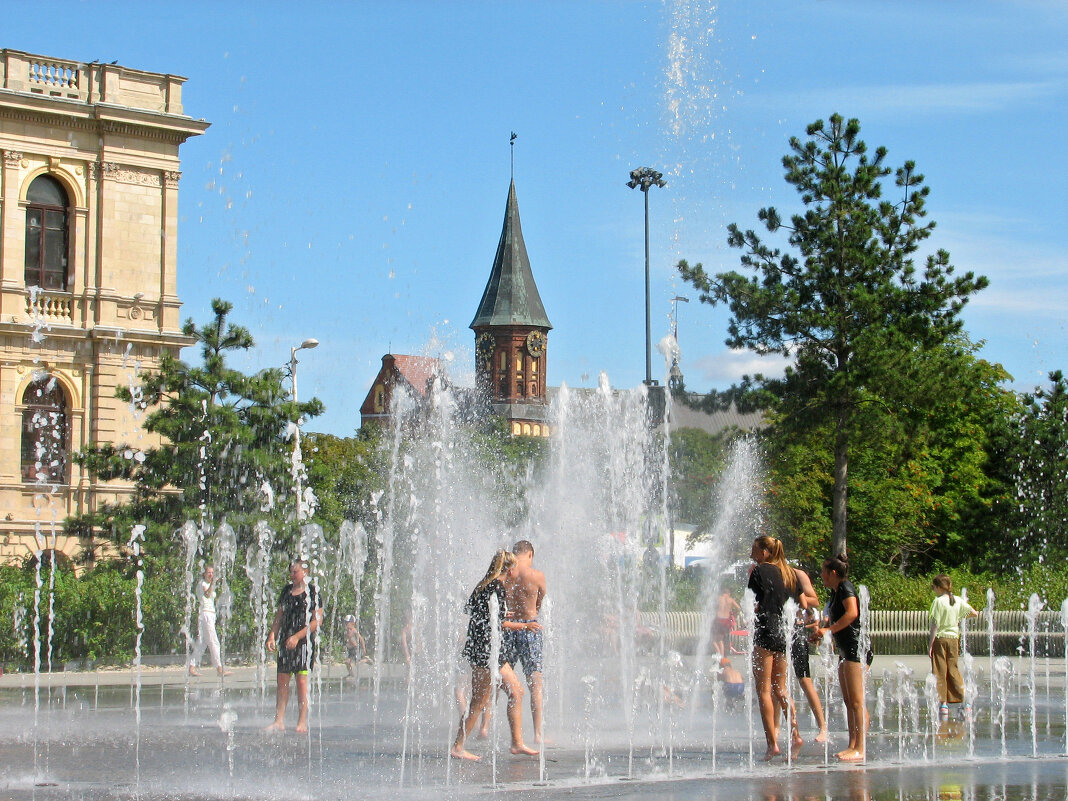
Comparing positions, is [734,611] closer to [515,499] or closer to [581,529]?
[581,529]

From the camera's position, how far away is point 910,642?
86.5 feet

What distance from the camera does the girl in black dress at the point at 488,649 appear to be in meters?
9.32

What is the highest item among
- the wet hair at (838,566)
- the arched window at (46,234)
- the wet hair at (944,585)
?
the arched window at (46,234)

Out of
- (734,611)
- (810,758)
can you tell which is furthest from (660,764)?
(734,611)

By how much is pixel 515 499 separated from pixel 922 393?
1446cm

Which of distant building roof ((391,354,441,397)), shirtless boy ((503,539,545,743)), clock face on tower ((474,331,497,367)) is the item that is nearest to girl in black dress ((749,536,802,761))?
shirtless boy ((503,539,545,743))

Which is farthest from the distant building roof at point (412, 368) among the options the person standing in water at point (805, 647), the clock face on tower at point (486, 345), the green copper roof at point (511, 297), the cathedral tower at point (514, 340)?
the person standing in water at point (805, 647)

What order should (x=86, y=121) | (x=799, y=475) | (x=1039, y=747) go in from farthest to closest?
(x=799, y=475)
(x=86, y=121)
(x=1039, y=747)

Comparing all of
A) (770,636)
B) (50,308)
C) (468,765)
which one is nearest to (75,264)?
(50,308)

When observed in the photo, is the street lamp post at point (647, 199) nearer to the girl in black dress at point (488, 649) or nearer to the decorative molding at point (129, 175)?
the decorative molding at point (129, 175)

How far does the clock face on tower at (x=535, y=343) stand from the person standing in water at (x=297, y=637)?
106 m

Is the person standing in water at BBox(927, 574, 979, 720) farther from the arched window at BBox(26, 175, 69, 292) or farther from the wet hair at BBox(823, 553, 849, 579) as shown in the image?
the arched window at BBox(26, 175, 69, 292)

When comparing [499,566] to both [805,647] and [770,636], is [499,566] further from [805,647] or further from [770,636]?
[805,647]

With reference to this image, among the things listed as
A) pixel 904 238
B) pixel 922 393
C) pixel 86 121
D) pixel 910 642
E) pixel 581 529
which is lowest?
pixel 910 642
